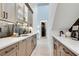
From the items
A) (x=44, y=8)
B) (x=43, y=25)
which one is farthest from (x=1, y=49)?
(x=43, y=25)

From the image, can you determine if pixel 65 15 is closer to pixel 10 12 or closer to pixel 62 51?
pixel 10 12

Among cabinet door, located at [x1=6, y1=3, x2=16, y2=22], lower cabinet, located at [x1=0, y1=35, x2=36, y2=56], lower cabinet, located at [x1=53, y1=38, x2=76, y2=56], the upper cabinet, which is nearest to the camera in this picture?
lower cabinet, located at [x1=53, y1=38, x2=76, y2=56]

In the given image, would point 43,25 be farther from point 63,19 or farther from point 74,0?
point 74,0

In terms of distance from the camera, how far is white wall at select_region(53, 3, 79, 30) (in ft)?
12.0

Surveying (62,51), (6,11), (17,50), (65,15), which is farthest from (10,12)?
(62,51)

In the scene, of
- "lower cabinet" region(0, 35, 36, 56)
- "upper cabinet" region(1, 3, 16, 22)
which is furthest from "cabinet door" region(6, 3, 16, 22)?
"lower cabinet" region(0, 35, 36, 56)

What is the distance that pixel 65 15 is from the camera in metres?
4.14

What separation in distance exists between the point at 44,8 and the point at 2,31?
33.8 feet

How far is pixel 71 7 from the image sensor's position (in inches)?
145

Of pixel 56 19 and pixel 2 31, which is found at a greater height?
pixel 56 19

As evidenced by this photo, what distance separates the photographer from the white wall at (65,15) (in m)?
3.66

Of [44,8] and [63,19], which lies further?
[44,8]

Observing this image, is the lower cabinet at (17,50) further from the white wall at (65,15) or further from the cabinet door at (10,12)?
the white wall at (65,15)

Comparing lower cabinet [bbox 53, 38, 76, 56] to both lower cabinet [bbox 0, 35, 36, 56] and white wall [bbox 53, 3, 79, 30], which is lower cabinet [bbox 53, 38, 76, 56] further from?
white wall [bbox 53, 3, 79, 30]
